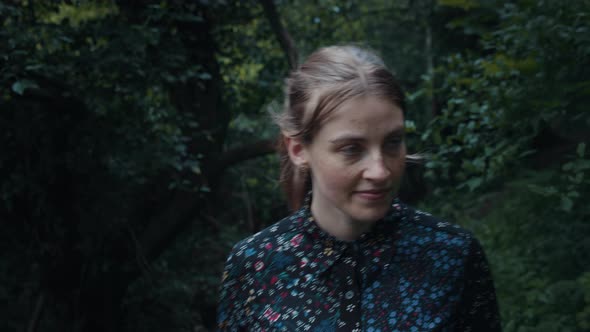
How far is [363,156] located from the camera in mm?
1603

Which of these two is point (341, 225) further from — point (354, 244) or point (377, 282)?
point (377, 282)

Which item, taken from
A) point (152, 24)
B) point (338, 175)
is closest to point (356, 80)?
point (338, 175)

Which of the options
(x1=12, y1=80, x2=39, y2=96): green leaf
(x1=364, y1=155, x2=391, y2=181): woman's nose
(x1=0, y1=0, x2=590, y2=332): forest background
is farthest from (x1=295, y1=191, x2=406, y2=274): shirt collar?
(x1=12, y1=80, x2=39, y2=96): green leaf

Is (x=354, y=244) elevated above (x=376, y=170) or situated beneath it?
situated beneath

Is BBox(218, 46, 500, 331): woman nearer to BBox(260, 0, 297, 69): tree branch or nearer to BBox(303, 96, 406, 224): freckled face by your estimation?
BBox(303, 96, 406, 224): freckled face

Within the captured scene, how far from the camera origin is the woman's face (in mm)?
1585

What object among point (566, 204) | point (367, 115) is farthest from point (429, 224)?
point (566, 204)

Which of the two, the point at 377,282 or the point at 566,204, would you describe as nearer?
the point at 377,282

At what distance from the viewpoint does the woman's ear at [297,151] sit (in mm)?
1829

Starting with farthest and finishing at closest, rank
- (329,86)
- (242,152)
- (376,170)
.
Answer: (242,152)
(329,86)
(376,170)

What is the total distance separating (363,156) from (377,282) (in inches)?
14.6

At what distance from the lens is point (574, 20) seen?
110 inches

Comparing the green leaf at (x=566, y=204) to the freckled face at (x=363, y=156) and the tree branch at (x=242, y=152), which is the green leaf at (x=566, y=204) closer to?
the freckled face at (x=363, y=156)

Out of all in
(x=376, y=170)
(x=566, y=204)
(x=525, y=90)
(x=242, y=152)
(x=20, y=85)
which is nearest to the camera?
(x=376, y=170)
